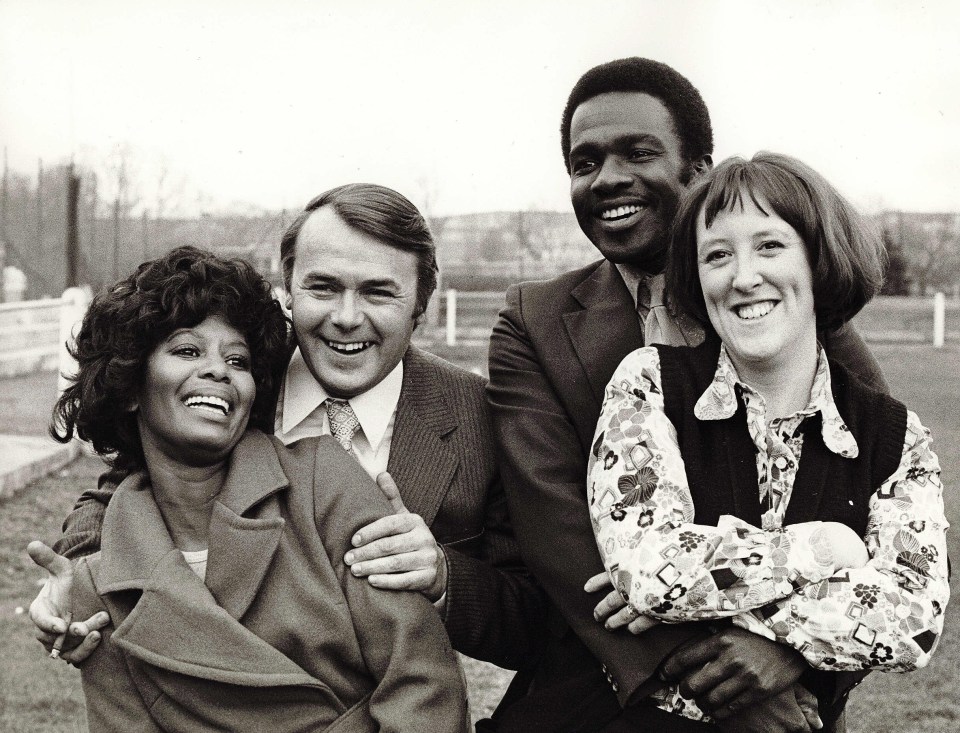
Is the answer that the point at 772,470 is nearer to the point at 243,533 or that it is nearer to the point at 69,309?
the point at 243,533

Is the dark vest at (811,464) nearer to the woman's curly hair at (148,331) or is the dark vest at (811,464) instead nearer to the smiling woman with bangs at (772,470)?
the smiling woman with bangs at (772,470)

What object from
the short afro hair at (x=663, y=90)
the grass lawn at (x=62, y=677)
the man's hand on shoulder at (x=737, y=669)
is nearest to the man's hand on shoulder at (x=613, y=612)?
the man's hand on shoulder at (x=737, y=669)

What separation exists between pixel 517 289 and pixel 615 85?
0.70 meters

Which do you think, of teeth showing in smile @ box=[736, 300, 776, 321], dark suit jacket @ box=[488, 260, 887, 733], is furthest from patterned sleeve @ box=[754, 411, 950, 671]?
teeth showing in smile @ box=[736, 300, 776, 321]

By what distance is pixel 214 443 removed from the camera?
2.34 metres

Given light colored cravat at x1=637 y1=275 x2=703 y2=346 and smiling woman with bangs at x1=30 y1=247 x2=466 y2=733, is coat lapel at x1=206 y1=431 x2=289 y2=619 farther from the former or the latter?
light colored cravat at x1=637 y1=275 x2=703 y2=346

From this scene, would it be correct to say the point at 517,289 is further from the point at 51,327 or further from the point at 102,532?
the point at 51,327

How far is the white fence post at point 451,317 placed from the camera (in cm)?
1188

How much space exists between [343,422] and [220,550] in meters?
0.52

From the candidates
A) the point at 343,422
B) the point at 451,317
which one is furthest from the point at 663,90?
the point at 451,317

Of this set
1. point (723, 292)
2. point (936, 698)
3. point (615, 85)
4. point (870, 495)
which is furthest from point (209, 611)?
point (936, 698)

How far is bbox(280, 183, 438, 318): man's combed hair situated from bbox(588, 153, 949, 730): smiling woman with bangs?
68 cm

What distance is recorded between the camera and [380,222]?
2.51 m

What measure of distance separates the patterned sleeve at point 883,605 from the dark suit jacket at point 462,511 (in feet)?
2.51
